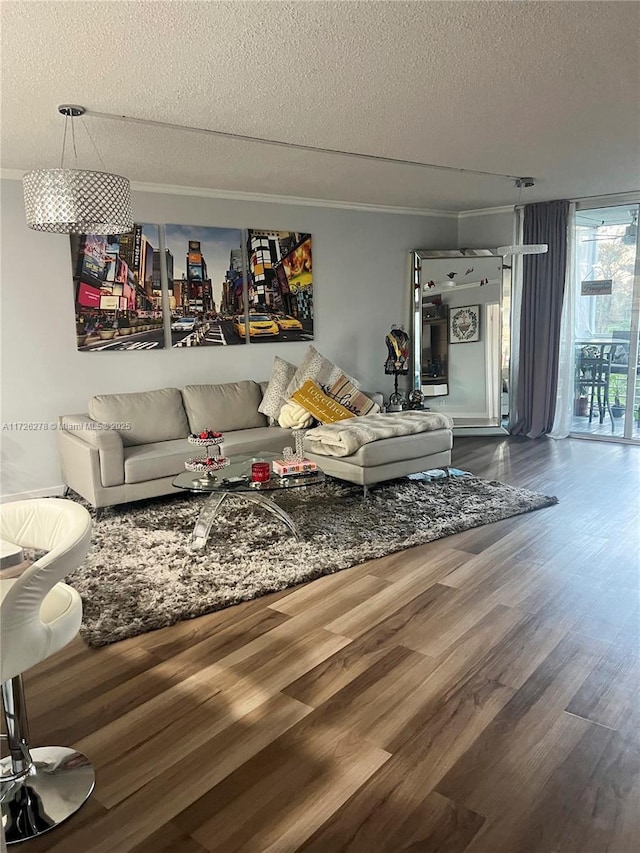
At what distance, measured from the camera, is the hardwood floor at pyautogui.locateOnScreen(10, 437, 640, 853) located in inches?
68.6

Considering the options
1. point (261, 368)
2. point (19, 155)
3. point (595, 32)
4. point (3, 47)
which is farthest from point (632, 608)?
point (19, 155)

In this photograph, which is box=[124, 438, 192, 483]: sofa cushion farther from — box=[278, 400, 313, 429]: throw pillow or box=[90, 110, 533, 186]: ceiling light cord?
box=[90, 110, 533, 186]: ceiling light cord

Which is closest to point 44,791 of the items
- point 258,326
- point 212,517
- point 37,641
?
point 37,641

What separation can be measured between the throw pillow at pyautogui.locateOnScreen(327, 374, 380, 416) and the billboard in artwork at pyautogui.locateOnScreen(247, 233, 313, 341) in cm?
86

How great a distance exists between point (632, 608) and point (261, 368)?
398 cm

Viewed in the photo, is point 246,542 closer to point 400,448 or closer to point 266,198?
point 400,448

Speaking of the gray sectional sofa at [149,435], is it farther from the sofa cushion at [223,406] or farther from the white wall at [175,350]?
the white wall at [175,350]

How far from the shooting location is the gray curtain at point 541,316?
6516 mm

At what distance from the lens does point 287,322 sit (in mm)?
6129

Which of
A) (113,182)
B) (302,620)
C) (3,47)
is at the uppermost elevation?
(3,47)

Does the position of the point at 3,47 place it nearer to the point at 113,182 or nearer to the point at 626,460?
the point at 113,182

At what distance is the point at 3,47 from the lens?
2.38 meters

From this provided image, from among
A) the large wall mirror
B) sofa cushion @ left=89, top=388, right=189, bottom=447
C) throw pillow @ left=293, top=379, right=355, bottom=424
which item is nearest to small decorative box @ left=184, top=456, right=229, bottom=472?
sofa cushion @ left=89, top=388, right=189, bottom=447

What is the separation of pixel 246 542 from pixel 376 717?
1745mm
